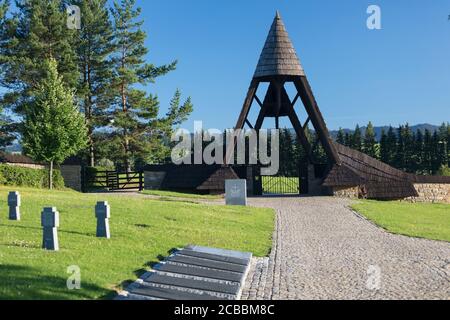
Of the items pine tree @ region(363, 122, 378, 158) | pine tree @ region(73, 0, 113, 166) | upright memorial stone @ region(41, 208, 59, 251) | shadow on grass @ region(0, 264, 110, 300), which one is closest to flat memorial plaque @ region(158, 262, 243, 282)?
shadow on grass @ region(0, 264, 110, 300)

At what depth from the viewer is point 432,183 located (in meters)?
37.9

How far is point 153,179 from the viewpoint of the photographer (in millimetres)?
40688

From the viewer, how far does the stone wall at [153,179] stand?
132 ft

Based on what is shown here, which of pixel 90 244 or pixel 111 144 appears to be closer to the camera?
pixel 90 244

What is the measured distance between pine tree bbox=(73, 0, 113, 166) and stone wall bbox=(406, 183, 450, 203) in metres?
26.3

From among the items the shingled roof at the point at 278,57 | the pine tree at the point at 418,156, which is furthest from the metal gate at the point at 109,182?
the pine tree at the point at 418,156

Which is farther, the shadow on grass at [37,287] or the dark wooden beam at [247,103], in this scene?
the dark wooden beam at [247,103]

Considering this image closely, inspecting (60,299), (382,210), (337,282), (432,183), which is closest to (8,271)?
(60,299)

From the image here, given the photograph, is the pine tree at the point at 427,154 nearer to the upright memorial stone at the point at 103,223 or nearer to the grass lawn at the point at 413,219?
the grass lawn at the point at 413,219

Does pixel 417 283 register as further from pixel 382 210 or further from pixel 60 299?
pixel 382 210

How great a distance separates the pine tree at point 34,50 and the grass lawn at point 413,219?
2622cm

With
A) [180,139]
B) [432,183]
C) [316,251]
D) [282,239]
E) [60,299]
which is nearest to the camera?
[60,299]

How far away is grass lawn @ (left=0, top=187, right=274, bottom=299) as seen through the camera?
8729mm

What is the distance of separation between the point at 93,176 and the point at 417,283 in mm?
35385
